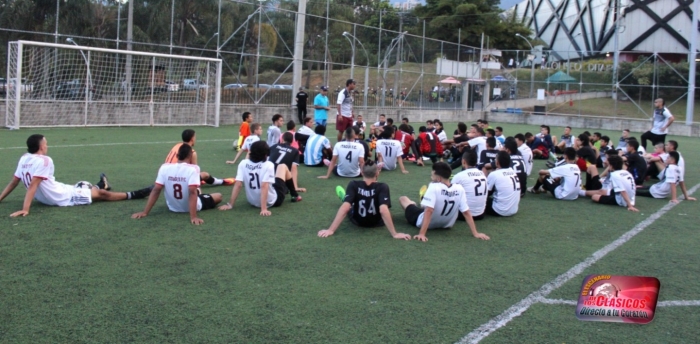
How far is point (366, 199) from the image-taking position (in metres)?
7.66

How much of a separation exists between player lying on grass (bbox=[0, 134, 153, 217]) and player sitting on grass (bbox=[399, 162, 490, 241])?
4465 mm

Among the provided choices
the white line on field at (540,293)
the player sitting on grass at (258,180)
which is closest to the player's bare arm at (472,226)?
the white line on field at (540,293)

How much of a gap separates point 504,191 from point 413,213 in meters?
1.68

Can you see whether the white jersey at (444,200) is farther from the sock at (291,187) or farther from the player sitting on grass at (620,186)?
the player sitting on grass at (620,186)

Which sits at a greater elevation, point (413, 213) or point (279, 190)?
point (279, 190)

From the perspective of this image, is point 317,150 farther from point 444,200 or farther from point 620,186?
point 444,200

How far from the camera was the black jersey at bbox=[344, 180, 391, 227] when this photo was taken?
24.8 ft

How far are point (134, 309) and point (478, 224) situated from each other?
500 cm

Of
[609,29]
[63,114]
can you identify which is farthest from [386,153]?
[609,29]

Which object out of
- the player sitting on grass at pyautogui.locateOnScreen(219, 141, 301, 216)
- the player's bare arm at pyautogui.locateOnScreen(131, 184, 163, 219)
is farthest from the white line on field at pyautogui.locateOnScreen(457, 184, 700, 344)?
the player's bare arm at pyautogui.locateOnScreen(131, 184, 163, 219)

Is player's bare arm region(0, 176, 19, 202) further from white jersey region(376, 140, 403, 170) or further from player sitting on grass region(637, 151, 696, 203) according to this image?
player sitting on grass region(637, 151, 696, 203)

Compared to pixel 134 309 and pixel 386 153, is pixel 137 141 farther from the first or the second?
pixel 134 309

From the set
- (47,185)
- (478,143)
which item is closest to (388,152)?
(478,143)

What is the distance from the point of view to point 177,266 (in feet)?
19.9
